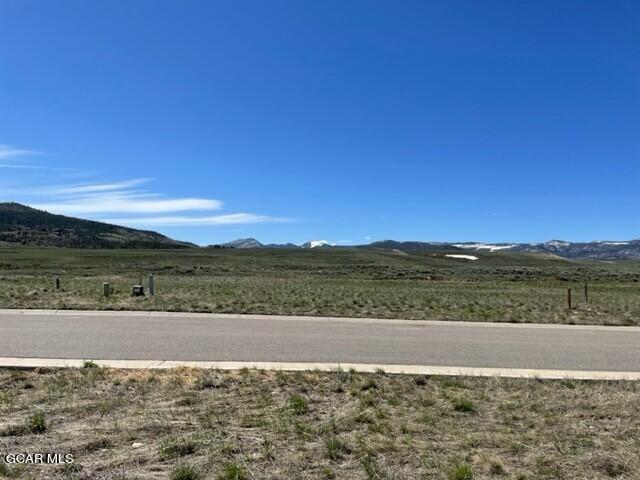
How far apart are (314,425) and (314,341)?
6317mm

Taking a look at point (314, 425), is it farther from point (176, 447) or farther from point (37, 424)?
point (37, 424)

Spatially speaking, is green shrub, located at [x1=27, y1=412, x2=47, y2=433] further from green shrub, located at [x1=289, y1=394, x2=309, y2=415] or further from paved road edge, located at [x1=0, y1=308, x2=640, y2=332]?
paved road edge, located at [x1=0, y1=308, x2=640, y2=332]

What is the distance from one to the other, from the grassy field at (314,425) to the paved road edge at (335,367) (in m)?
0.47

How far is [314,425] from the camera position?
19.9 ft

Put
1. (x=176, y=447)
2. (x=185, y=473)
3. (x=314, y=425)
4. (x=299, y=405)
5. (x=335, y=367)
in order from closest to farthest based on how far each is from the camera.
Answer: (x=185, y=473) < (x=176, y=447) < (x=314, y=425) < (x=299, y=405) < (x=335, y=367)

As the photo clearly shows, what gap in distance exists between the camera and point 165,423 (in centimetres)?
595

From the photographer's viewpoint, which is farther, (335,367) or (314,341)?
(314,341)

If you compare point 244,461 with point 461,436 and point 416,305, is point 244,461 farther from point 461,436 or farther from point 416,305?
point 416,305

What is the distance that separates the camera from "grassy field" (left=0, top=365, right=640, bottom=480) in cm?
477

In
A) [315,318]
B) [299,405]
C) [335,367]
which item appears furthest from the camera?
[315,318]

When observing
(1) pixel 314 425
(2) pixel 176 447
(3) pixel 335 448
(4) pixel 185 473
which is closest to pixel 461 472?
(3) pixel 335 448

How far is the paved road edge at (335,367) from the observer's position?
900cm

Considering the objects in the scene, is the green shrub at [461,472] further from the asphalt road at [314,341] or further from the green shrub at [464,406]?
the asphalt road at [314,341]

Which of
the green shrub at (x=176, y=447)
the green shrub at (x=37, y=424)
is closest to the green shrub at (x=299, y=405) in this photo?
the green shrub at (x=176, y=447)
